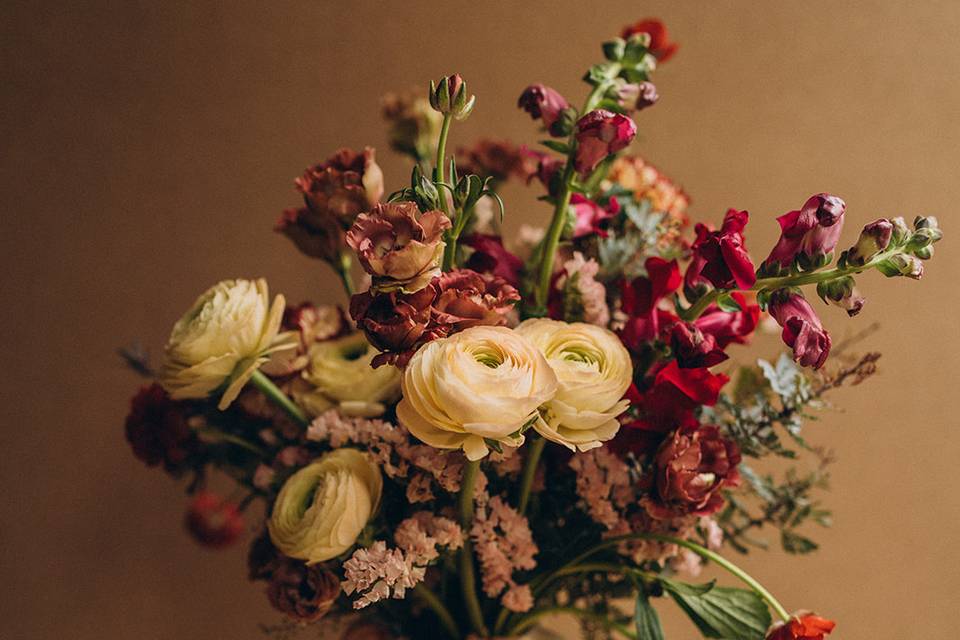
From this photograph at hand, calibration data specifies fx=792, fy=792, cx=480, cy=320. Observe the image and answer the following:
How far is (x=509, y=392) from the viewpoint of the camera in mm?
501

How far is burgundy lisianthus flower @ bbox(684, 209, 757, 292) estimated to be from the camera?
20.4 inches

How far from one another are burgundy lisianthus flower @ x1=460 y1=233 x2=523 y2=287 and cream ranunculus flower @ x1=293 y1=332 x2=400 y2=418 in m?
0.12

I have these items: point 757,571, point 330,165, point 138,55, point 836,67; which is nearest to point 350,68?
point 138,55

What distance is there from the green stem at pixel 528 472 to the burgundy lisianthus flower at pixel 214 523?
59 cm

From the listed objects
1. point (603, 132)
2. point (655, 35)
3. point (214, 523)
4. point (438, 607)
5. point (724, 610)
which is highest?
point (655, 35)

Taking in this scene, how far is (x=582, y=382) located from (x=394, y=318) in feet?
0.44

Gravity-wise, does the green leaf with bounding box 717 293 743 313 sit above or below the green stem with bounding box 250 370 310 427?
above

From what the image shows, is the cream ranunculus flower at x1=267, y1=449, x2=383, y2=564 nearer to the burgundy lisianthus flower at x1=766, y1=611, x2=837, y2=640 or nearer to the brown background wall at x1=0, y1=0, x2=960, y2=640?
the burgundy lisianthus flower at x1=766, y1=611, x2=837, y2=640

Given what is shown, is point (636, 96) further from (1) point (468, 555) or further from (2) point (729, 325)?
(1) point (468, 555)

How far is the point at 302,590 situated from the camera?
65 centimetres

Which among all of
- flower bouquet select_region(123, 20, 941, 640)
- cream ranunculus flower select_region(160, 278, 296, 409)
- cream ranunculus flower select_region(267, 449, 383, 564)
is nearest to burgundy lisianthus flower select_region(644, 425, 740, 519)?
flower bouquet select_region(123, 20, 941, 640)

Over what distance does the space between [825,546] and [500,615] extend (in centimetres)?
63

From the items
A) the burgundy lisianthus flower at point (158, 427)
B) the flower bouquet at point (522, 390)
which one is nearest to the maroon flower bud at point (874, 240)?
the flower bouquet at point (522, 390)

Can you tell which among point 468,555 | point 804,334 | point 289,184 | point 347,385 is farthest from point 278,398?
point 289,184
